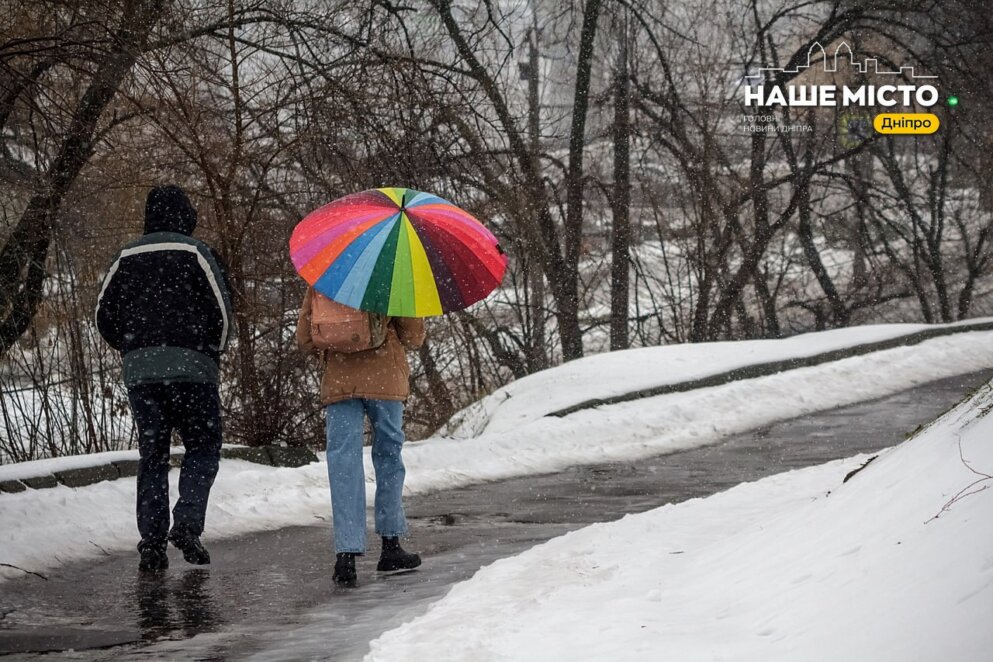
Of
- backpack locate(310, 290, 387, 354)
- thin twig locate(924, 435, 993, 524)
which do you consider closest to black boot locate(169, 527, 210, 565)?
backpack locate(310, 290, 387, 354)

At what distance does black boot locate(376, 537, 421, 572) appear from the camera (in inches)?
248

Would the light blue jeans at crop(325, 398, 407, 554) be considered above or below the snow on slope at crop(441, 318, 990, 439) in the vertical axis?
below

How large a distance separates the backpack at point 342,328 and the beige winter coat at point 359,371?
0.10m

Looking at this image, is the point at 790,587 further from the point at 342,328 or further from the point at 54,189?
the point at 54,189

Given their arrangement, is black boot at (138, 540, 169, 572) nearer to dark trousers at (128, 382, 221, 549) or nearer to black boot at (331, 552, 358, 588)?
dark trousers at (128, 382, 221, 549)

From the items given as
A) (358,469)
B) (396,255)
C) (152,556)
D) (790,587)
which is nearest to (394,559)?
(358,469)

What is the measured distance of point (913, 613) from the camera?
3.05 m

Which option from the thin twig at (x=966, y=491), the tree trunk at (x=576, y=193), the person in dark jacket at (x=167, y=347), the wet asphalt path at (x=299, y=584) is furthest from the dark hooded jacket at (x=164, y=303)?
the tree trunk at (x=576, y=193)

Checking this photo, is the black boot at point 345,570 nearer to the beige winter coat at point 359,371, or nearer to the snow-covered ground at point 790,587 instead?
the snow-covered ground at point 790,587

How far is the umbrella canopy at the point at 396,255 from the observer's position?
586 cm

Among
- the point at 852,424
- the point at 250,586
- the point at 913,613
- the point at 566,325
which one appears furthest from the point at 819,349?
the point at 913,613

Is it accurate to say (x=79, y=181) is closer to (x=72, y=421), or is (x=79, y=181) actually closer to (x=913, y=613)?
(x=72, y=421)

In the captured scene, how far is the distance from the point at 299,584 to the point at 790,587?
9.20 feet

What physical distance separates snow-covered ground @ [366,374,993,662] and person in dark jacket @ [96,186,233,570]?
163cm
